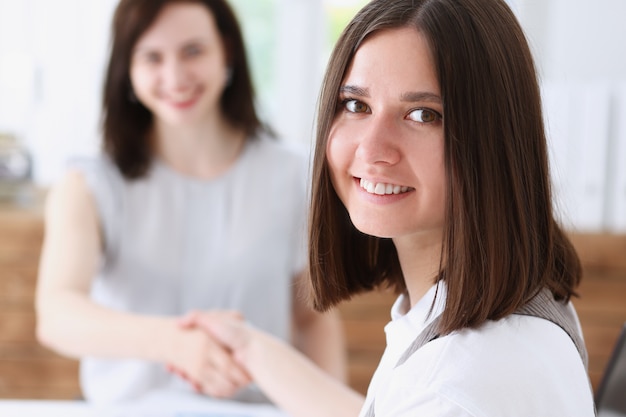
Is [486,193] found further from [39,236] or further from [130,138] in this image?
[39,236]

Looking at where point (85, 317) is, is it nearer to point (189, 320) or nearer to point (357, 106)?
point (189, 320)

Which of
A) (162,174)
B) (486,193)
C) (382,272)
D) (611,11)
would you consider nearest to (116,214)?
(162,174)

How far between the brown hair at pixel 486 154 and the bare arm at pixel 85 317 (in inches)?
34.0

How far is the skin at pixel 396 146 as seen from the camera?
0.87 metres

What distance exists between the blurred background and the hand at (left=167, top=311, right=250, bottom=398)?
157 centimetres

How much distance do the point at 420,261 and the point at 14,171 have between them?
8.59 feet

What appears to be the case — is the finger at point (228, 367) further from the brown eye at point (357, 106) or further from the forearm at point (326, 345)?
the brown eye at point (357, 106)

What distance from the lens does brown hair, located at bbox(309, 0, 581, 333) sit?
2.76 ft

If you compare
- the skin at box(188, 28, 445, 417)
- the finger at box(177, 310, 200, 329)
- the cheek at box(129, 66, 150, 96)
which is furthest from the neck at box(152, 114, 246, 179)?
the skin at box(188, 28, 445, 417)

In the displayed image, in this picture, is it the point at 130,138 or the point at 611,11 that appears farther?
the point at 611,11

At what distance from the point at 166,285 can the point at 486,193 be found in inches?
53.5

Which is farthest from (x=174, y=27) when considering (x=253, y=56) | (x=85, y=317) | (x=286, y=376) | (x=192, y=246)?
(x=253, y=56)

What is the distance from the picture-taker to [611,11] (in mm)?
3248

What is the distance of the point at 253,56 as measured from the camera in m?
3.56
